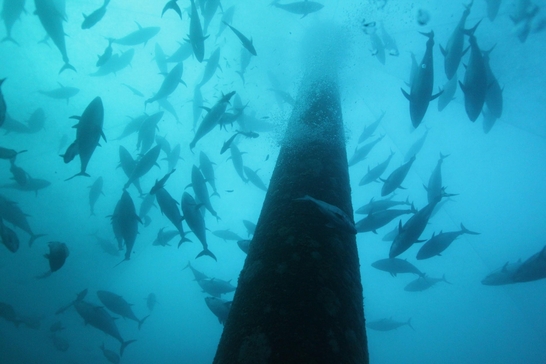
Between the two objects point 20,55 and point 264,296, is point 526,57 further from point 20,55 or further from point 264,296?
point 20,55

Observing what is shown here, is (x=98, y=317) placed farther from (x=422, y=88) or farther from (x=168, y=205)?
(x=422, y=88)

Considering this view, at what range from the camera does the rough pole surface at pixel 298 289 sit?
3.34 feet

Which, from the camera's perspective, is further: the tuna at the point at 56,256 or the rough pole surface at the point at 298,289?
the tuna at the point at 56,256

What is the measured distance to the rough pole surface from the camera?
1.02 metres

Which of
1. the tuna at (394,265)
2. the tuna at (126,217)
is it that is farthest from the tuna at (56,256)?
the tuna at (394,265)

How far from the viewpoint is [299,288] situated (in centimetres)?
121

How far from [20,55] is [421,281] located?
28227mm

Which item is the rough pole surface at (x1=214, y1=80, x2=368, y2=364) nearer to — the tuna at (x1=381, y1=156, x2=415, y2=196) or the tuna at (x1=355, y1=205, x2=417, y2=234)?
the tuna at (x1=355, y1=205, x2=417, y2=234)

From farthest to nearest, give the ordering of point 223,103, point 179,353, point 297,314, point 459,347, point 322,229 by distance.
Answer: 1. point 459,347
2. point 179,353
3. point 223,103
4. point 322,229
5. point 297,314

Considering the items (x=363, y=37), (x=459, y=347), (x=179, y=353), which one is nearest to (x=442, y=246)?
(x=363, y=37)

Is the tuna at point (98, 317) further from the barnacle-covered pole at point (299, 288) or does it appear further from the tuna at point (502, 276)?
the tuna at point (502, 276)

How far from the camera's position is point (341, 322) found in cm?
115

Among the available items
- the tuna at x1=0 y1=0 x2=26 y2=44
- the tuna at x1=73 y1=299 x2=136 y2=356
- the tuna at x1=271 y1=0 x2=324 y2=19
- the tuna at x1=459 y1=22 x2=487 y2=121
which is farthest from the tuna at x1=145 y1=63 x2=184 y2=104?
the tuna at x1=73 y1=299 x2=136 y2=356

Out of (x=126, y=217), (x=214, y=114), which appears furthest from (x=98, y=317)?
(x=214, y=114)
